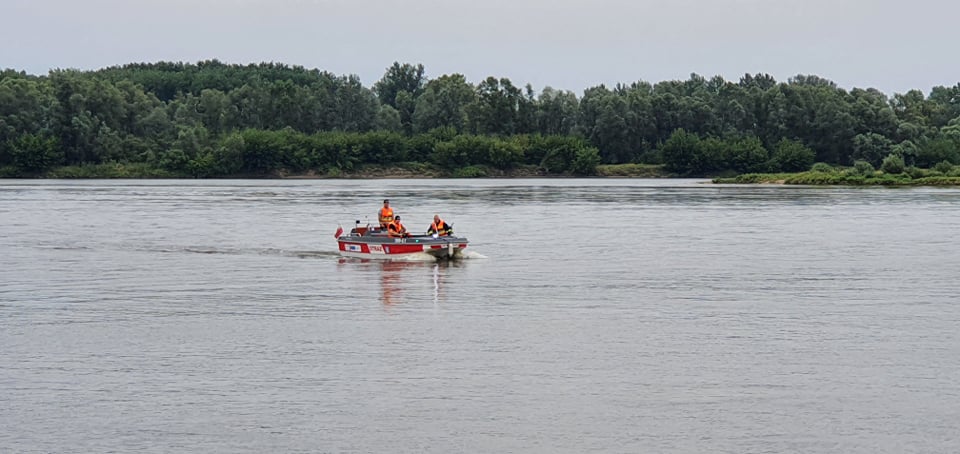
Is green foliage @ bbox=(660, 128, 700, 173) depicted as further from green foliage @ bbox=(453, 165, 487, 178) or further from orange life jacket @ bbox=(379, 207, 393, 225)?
orange life jacket @ bbox=(379, 207, 393, 225)

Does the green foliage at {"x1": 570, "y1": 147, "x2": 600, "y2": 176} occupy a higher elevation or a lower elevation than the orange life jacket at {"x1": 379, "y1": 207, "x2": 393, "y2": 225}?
lower

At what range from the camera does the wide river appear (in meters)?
21.2

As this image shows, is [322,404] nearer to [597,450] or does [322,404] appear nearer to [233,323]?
[597,450]

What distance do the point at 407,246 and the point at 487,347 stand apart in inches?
851

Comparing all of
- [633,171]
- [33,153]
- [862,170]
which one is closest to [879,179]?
[862,170]

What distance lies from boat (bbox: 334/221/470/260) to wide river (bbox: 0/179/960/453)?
1006mm

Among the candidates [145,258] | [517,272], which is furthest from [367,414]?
[145,258]

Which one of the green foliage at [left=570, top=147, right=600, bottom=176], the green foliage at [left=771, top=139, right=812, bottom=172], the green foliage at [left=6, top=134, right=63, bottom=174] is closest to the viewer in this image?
the green foliage at [left=6, top=134, right=63, bottom=174]

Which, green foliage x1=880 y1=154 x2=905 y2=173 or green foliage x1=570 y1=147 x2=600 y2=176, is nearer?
green foliage x1=880 y1=154 x2=905 y2=173

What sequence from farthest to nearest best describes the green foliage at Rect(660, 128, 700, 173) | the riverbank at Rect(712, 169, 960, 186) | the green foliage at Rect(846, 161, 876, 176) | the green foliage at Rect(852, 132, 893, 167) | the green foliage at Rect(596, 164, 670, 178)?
the green foliage at Rect(596, 164, 670, 178) < the green foliage at Rect(660, 128, 700, 173) < the green foliage at Rect(852, 132, 893, 167) < the green foliage at Rect(846, 161, 876, 176) < the riverbank at Rect(712, 169, 960, 186)

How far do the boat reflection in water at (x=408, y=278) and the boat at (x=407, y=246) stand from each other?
34 centimetres

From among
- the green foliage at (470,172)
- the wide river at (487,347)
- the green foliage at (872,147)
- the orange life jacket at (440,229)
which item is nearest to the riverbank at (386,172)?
the green foliage at (470,172)

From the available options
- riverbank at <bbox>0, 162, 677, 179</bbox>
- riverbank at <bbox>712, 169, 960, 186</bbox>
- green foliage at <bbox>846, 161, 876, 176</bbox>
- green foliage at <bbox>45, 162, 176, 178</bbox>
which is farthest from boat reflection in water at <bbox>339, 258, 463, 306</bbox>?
riverbank at <bbox>0, 162, 677, 179</bbox>

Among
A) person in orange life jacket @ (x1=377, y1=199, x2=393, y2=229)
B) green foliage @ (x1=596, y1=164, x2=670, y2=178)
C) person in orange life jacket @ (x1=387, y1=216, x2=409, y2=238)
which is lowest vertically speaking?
green foliage @ (x1=596, y1=164, x2=670, y2=178)
